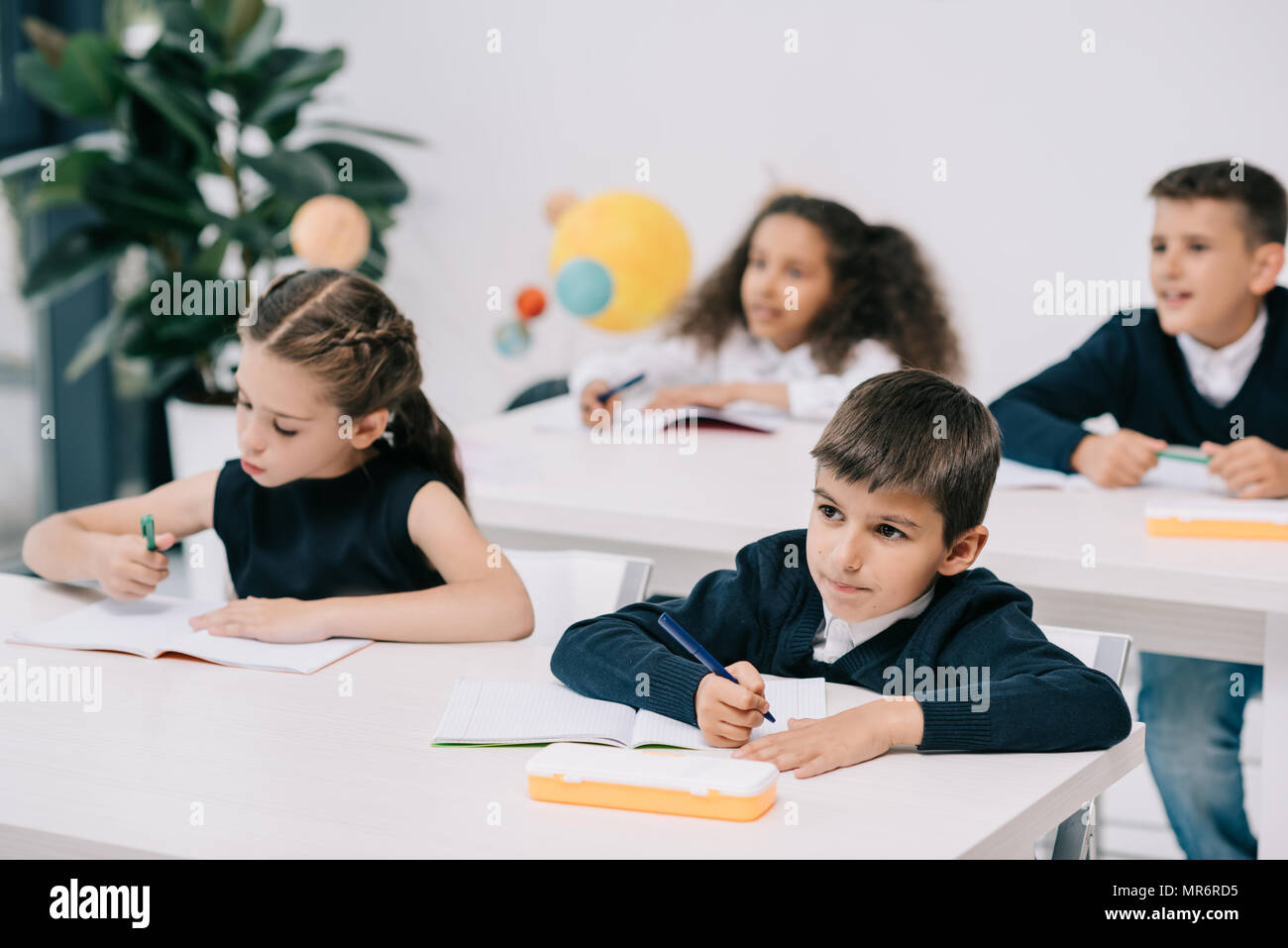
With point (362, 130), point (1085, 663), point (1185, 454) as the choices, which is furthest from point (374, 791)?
point (362, 130)

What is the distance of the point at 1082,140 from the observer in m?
3.45

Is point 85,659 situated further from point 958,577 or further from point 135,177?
point 135,177

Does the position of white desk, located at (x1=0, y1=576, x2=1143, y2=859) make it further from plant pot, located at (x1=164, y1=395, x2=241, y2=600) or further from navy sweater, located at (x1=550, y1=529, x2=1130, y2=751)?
plant pot, located at (x1=164, y1=395, x2=241, y2=600)

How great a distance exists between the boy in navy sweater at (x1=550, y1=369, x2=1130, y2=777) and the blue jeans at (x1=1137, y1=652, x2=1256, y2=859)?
40.2 inches

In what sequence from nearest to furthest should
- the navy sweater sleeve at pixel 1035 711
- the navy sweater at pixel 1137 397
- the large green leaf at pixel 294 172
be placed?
1. the navy sweater sleeve at pixel 1035 711
2. the navy sweater at pixel 1137 397
3. the large green leaf at pixel 294 172

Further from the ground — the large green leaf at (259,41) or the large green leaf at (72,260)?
the large green leaf at (259,41)

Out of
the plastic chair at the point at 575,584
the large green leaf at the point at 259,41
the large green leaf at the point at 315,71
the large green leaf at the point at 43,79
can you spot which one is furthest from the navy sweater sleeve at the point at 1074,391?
the large green leaf at the point at 43,79

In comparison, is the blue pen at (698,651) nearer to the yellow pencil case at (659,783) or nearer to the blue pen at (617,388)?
the yellow pencil case at (659,783)

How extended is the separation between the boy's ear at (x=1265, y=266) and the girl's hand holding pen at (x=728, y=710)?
4.86 feet

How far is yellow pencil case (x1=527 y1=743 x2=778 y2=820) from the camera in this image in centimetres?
109

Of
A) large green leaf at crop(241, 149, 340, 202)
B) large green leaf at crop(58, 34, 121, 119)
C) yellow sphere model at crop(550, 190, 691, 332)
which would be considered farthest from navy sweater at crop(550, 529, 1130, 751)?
large green leaf at crop(58, 34, 121, 119)

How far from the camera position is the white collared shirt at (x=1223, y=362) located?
7.74ft

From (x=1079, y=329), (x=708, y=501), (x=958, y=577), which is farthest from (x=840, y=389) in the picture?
(x=958, y=577)
